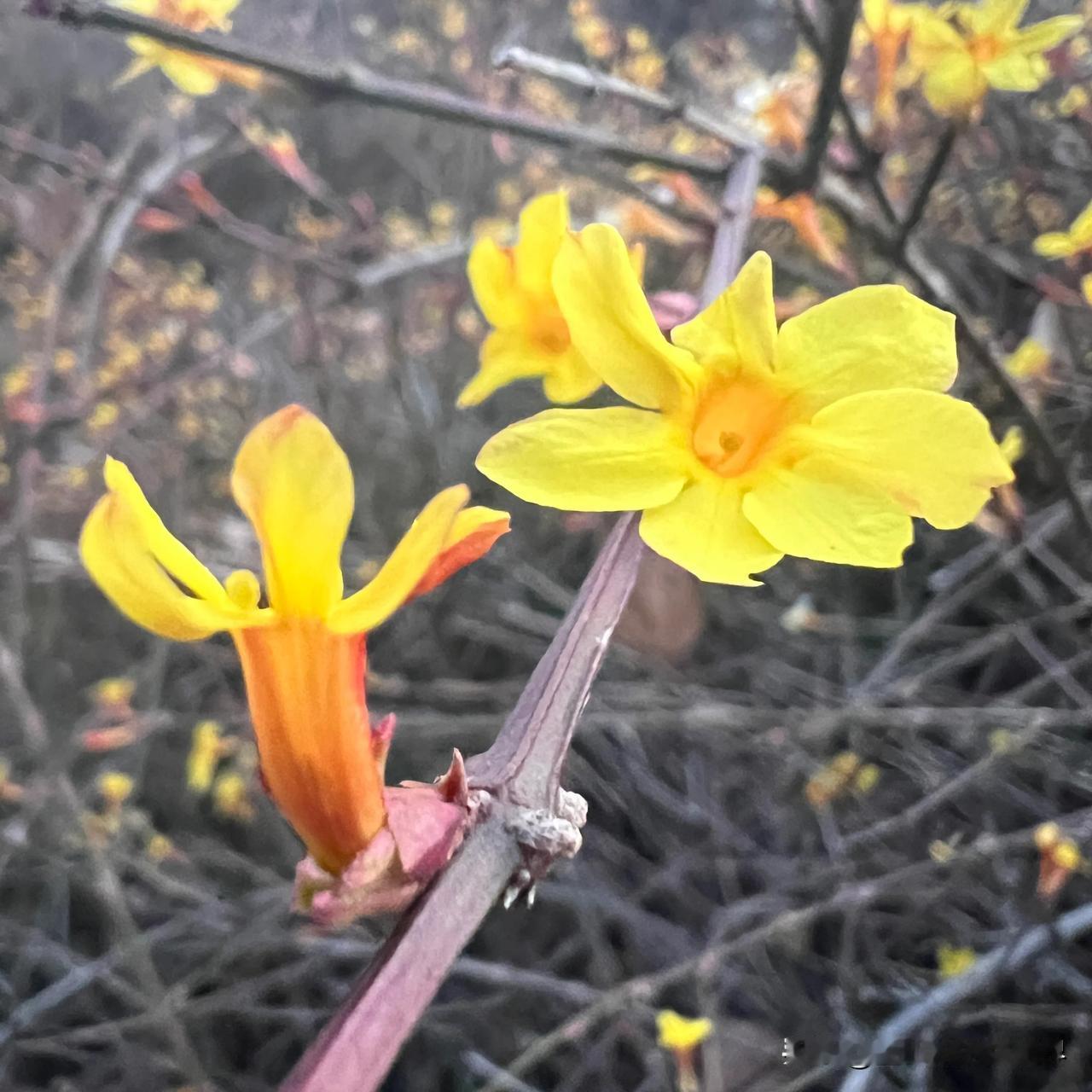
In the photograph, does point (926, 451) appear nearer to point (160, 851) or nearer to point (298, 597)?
point (298, 597)

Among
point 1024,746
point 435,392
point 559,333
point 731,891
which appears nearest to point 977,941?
point 1024,746

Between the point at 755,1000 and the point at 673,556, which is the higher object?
the point at 673,556

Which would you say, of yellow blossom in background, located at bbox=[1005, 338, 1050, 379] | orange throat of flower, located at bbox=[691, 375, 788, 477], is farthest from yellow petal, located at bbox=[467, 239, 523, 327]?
yellow blossom in background, located at bbox=[1005, 338, 1050, 379]

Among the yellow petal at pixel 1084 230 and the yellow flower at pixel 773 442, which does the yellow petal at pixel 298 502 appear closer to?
the yellow flower at pixel 773 442

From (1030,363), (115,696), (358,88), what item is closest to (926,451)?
(358,88)

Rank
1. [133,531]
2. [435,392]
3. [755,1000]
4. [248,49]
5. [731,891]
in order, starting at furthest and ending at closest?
[435,392] → [731,891] → [755,1000] → [248,49] → [133,531]

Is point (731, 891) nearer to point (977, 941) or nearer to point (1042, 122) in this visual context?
point (977, 941)

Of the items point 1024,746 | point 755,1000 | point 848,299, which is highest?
point 848,299

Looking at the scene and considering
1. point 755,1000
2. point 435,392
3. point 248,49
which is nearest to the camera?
point 248,49
